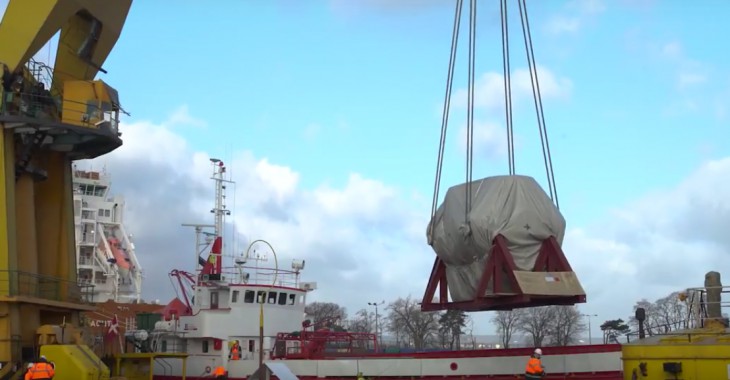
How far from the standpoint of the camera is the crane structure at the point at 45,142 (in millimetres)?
17969

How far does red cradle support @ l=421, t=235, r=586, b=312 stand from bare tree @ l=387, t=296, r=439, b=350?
4897 cm

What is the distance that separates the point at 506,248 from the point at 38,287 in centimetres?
1178

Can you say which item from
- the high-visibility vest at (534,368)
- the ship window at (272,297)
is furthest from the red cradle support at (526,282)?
the ship window at (272,297)

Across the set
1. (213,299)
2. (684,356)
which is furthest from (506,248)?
(213,299)

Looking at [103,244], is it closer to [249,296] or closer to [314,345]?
[249,296]

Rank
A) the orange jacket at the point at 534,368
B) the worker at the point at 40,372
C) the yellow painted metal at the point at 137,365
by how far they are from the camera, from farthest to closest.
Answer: the yellow painted metal at the point at 137,365, the orange jacket at the point at 534,368, the worker at the point at 40,372

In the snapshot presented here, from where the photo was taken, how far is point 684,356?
13.6 meters

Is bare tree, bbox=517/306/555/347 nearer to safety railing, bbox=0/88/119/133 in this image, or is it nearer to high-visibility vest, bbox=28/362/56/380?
safety railing, bbox=0/88/119/133

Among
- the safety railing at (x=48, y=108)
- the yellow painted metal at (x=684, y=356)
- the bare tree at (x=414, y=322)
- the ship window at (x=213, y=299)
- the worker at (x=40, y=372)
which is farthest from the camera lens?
the bare tree at (x=414, y=322)

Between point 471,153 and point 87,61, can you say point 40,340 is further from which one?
point 471,153

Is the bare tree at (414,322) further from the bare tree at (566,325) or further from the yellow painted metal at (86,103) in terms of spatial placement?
the yellow painted metal at (86,103)

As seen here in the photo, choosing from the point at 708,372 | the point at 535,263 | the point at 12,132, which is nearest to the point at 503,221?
the point at 535,263

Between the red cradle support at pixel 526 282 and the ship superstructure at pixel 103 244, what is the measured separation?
40788mm

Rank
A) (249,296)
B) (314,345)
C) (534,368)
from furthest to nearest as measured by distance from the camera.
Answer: (249,296) → (314,345) → (534,368)
